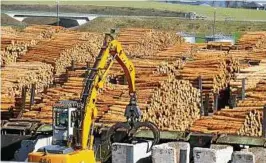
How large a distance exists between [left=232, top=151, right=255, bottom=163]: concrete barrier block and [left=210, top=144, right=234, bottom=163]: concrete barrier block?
0.44 metres

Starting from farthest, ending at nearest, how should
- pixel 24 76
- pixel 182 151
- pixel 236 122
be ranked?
pixel 24 76, pixel 236 122, pixel 182 151

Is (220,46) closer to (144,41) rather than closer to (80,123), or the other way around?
(144,41)

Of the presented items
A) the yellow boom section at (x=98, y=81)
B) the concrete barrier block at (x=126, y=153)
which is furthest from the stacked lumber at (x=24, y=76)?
the concrete barrier block at (x=126, y=153)

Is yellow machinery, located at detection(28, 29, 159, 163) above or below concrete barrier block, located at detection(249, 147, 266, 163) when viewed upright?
above

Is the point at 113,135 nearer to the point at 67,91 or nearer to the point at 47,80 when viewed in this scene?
the point at 67,91

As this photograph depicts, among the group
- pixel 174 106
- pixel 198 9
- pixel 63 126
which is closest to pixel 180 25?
pixel 198 9

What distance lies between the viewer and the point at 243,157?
559 inches

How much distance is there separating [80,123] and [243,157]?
3426mm

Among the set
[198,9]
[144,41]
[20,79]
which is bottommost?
[20,79]

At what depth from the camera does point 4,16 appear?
51562 millimetres

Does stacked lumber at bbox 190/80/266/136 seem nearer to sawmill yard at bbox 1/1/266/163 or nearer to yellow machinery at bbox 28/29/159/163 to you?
sawmill yard at bbox 1/1/266/163

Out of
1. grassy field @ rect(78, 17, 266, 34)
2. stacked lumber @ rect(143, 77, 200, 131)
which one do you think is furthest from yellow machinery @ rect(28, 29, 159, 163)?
grassy field @ rect(78, 17, 266, 34)

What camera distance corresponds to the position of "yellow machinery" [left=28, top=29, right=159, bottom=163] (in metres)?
13.4

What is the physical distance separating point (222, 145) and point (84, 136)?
3.27 meters
